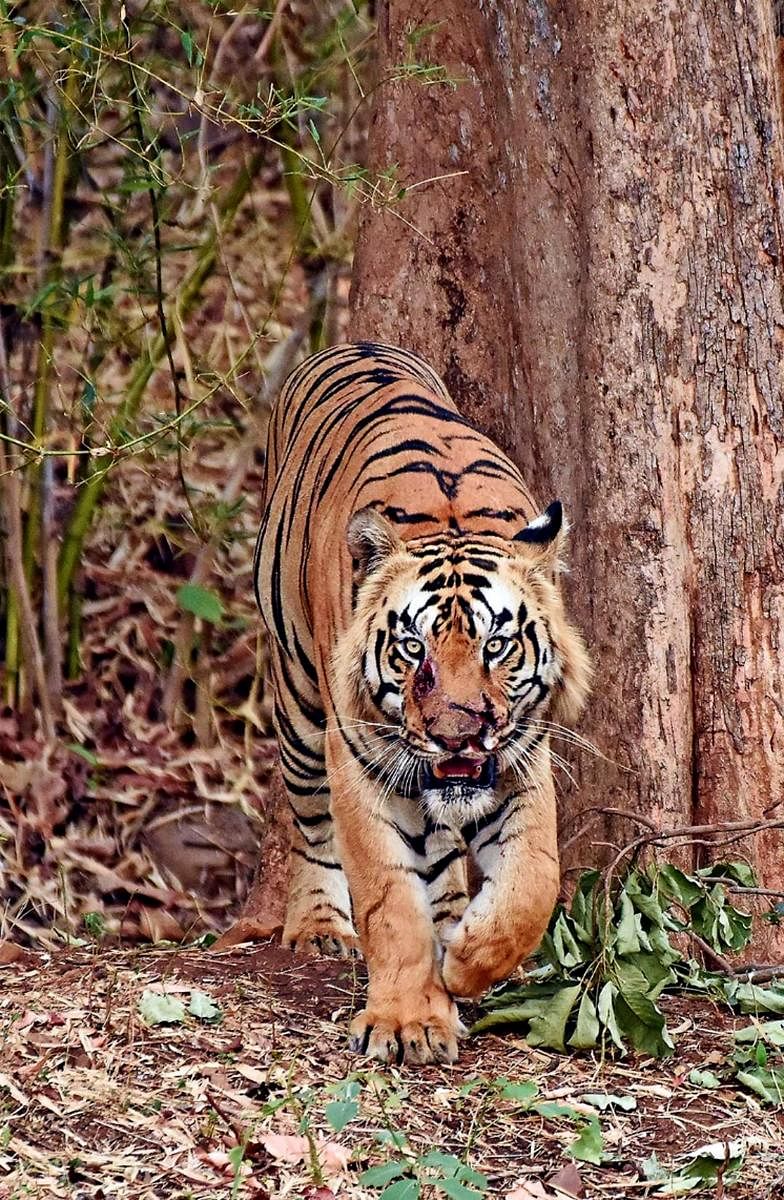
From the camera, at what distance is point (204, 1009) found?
441 cm

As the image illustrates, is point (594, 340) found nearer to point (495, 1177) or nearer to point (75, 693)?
point (495, 1177)

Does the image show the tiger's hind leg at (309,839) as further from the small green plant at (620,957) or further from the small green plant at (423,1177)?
the small green plant at (423,1177)

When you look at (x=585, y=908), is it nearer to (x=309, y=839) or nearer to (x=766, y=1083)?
(x=766, y=1083)

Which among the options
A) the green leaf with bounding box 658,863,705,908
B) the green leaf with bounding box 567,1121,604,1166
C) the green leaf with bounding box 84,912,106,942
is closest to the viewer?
the green leaf with bounding box 567,1121,604,1166

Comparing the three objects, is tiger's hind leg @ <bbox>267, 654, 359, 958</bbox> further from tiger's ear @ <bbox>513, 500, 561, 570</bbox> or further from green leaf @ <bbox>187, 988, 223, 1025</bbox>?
tiger's ear @ <bbox>513, 500, 561, 570</bbox>

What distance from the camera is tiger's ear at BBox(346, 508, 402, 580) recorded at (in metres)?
4.40

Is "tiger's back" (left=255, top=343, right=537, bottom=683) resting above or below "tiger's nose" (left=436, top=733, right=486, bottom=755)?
above

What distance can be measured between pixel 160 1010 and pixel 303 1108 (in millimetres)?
637

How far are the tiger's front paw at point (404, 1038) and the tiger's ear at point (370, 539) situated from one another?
109cm

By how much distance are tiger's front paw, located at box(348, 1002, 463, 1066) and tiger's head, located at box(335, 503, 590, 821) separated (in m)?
0.50

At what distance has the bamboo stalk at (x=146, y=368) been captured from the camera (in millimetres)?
7266

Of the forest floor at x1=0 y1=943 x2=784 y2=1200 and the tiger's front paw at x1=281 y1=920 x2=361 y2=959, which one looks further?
the tiger's front paw at x1=281 y1=920 x2=361 y2=959

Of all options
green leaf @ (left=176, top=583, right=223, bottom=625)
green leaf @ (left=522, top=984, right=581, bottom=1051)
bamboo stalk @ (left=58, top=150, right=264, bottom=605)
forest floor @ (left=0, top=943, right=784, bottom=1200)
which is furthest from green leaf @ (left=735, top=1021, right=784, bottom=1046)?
bamboo stalk @ (left=58, top=150, right=264, bottom=605)

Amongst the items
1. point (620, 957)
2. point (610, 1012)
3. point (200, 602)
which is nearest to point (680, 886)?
point (620, 957)
